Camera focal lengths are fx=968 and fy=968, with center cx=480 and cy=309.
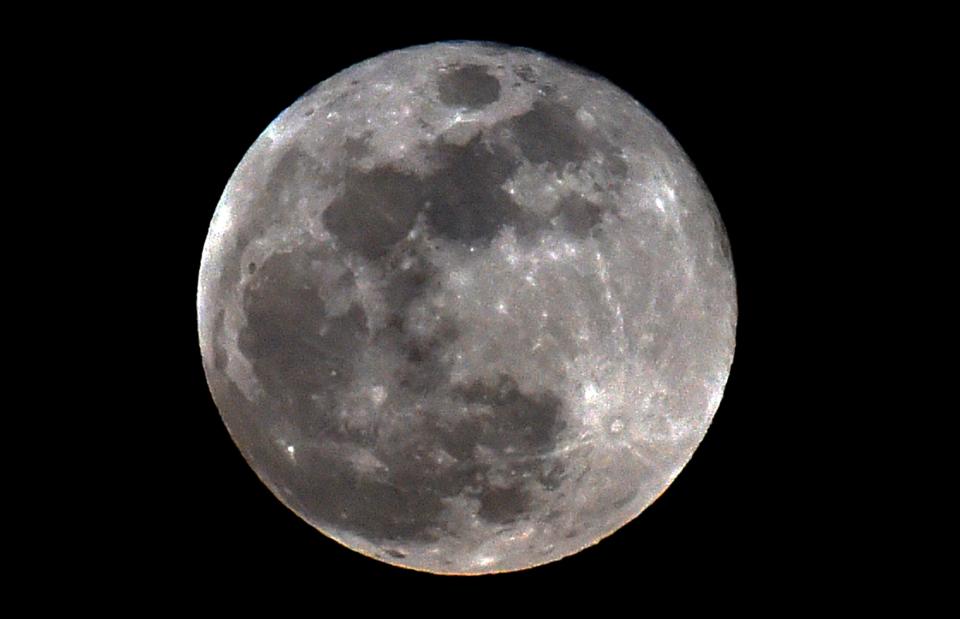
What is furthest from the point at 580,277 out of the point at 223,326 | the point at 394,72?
the point at 223,326

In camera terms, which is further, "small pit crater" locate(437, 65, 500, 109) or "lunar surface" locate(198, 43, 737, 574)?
"small pit crater" locate(437, 65, 500, 109)

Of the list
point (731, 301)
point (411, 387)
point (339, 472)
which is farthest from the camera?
point (731, 301)

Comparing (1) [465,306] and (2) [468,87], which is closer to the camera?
(1) [465,306]

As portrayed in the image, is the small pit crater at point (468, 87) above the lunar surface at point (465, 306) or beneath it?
above

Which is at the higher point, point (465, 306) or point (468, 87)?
point (468, 87)

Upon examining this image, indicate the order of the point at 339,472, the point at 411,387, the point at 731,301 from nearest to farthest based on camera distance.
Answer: the point at 411,387
the point at 339,472
the point at 731,301

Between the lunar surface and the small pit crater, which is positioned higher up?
the small pit crater

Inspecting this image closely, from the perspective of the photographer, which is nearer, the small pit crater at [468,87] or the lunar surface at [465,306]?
the lunar surface at [465,306]

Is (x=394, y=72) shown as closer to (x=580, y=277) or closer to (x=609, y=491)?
(x=580, y=277)
